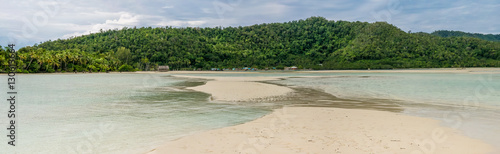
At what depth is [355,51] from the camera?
154 metres

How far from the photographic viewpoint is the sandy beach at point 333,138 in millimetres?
8477

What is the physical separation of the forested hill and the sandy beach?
10947 centimetres

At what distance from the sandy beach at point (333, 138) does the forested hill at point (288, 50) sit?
109470 mm

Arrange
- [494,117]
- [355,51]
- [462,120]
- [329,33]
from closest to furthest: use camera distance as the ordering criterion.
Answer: [462,120] → [494,117] → [355,51] → [329,33]

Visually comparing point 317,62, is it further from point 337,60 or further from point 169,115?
point 169,115

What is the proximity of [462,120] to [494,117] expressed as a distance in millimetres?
Answer: 2295

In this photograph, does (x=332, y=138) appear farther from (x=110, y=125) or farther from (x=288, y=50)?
(x=288, y=50)

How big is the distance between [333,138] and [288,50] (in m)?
176

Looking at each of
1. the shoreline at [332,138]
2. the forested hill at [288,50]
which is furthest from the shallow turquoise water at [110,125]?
the forested hill at [288,50]

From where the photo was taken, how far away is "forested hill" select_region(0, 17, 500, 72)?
135 m

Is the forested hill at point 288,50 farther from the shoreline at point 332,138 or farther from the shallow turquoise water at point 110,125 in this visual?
the shoreline at point 332,138

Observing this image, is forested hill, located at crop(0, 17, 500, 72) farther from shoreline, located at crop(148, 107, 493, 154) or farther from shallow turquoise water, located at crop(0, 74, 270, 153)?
shoreline, located at crop(148, 107, 493, 154)

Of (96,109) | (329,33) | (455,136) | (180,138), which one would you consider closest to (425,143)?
(455,136)

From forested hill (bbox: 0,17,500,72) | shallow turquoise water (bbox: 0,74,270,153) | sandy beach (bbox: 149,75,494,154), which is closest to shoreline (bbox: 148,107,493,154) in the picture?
sandy beach (bbox: 149,75,494,154)
